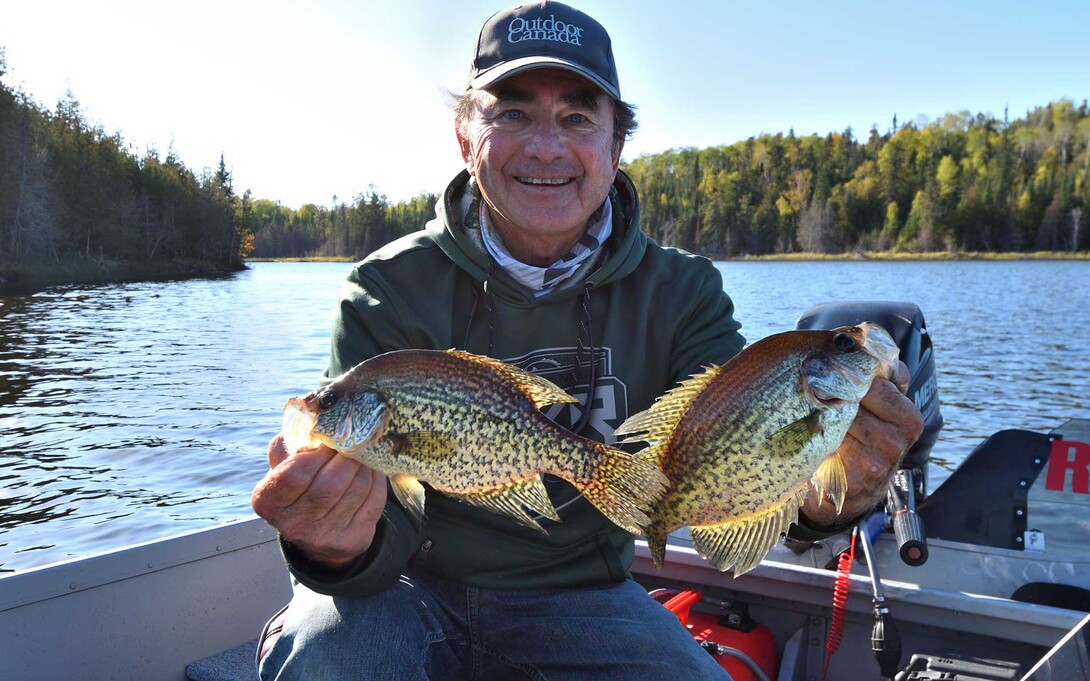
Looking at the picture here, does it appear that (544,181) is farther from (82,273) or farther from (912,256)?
(912,256)

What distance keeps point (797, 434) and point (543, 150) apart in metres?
1.47

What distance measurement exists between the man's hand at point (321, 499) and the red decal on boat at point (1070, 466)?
3.87m

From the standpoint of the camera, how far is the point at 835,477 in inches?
101

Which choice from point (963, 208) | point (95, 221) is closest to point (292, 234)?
point (95, 221)

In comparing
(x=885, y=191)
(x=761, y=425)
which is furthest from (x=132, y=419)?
(x=885, y=191)

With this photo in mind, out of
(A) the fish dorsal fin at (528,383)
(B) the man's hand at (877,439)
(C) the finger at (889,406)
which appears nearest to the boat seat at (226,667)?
(A) the fish dorsal fin at (528,383)

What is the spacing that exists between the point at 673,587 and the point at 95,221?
7032 centimetres

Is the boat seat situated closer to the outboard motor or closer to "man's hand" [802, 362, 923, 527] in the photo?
"man's hand" [802, 362, 923, 527]

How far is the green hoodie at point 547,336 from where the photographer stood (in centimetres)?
310

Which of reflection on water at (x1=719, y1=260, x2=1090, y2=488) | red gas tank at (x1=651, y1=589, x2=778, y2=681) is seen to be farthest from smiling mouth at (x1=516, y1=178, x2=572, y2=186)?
reflection on water at (x1=719, y1=260, x2=1090, y2=488)

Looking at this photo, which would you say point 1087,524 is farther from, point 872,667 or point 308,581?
point 308,581

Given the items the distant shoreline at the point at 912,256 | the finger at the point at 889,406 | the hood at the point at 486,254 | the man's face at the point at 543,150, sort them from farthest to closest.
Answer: the distant shoreline at the point at 912,256 < the hood at the point at 486,254 < the man's face at the point at 543,150 < the finger at the point at 889,406

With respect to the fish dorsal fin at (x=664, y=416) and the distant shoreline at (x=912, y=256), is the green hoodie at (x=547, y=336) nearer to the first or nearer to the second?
the fish dorsal fin at (x=664, y=416)

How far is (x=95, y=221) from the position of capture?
6388cm
